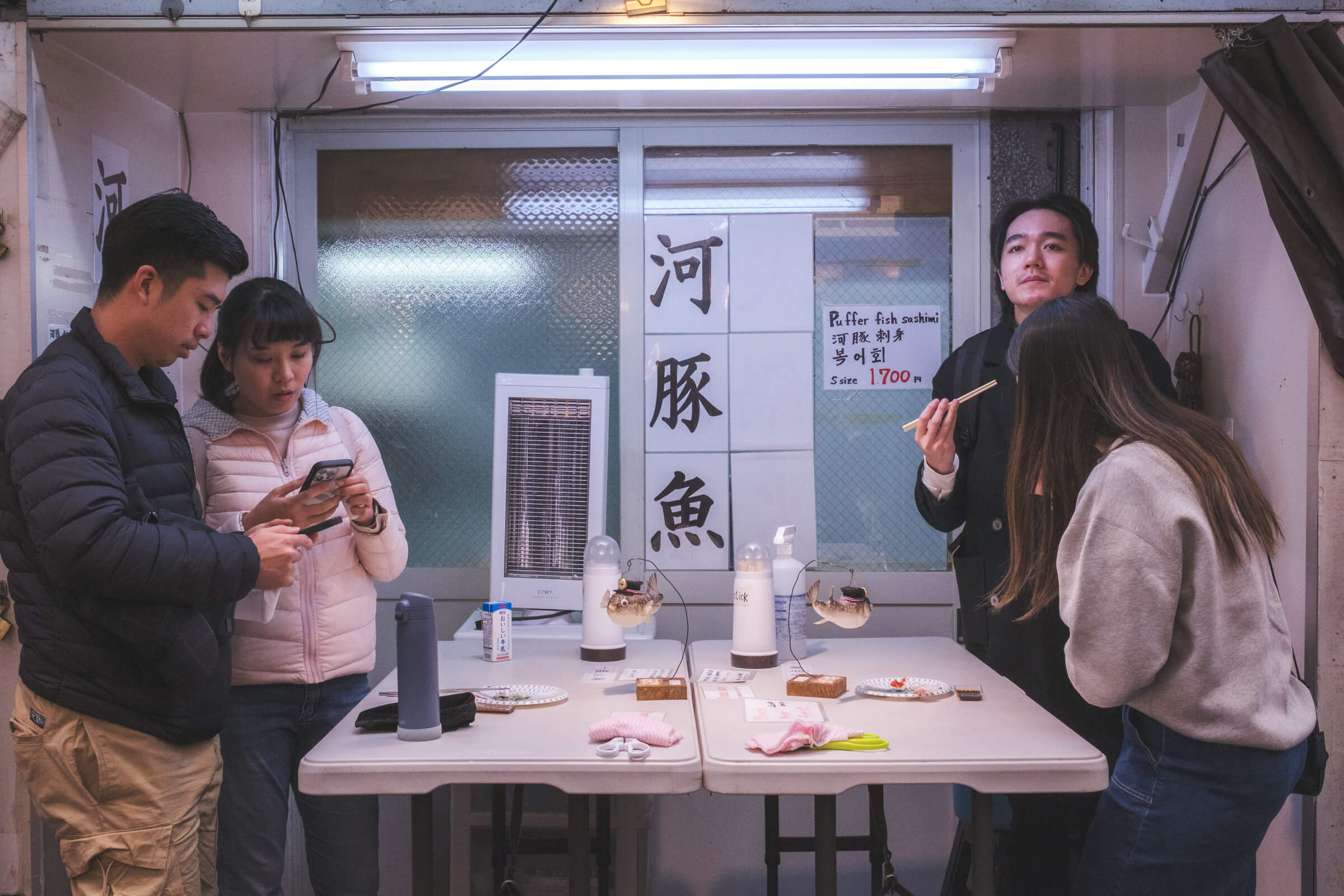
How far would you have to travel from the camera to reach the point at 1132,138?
2912mm

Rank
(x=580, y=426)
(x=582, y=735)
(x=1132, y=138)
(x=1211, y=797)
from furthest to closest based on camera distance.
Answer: (x=1132, y=138), (x=580, y=426), (x=582, y=735), (x=1211, y=797)

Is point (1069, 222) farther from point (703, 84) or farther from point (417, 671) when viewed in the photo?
point (417, 671)

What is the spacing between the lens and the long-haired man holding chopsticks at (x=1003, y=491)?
2182 mm

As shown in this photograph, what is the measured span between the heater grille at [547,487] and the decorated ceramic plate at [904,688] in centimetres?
100

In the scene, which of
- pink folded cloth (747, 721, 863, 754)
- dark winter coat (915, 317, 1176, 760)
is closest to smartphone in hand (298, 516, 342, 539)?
pink folded cloth (747, 721, 863, 754)

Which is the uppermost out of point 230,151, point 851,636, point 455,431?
point 230,151

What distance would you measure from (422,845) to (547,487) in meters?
1.17

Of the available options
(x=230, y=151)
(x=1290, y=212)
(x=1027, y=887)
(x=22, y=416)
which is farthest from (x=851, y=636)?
(x=230, y=151)

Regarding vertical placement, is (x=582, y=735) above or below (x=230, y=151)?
below

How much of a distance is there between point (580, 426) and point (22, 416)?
1.43 metres

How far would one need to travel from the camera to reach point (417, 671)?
1610 mm

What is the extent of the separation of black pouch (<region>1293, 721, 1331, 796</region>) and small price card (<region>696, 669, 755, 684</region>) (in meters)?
1.01

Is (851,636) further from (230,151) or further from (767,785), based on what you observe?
(230,151)

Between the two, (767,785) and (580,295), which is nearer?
(767,785)
